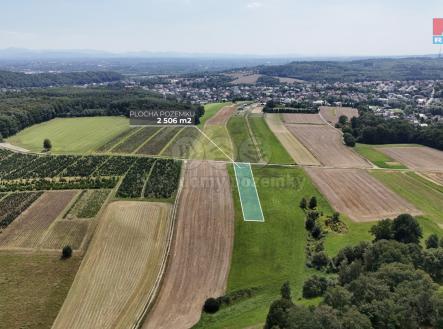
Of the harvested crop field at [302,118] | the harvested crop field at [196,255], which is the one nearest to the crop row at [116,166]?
the harvested crop field at [196,255]

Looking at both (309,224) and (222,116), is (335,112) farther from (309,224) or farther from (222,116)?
(309,224)

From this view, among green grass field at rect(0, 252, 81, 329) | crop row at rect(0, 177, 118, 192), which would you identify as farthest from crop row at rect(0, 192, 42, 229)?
green grass field at rect(0, 252, 81, 329)

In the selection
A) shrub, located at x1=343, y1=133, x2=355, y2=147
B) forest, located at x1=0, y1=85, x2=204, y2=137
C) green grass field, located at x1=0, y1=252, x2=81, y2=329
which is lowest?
green grass field, located at x1=0, y1=252, x2=81, y2=329

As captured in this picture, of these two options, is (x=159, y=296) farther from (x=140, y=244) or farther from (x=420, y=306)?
(x=420, y=306)

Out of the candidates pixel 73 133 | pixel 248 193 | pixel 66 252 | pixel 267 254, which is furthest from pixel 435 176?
pixel 73 133

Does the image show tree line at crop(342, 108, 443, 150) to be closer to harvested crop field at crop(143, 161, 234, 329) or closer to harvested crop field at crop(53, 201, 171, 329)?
harvested crop field at crop(143, 161, 234, 329)
